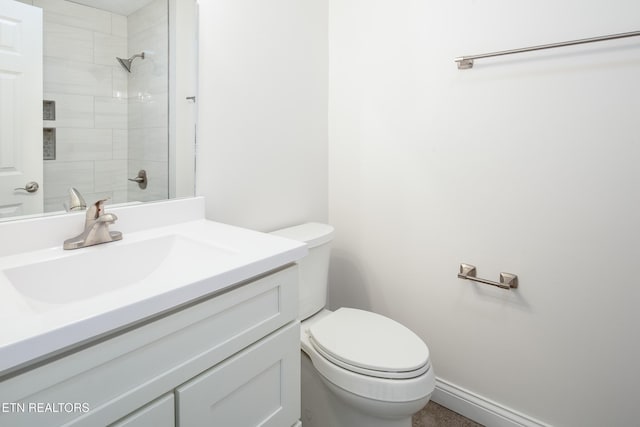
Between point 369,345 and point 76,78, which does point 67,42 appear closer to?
point 76,78

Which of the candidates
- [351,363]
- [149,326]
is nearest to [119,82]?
[149,326]

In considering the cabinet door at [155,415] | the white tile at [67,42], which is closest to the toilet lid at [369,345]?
the cabinet door at [155,415]

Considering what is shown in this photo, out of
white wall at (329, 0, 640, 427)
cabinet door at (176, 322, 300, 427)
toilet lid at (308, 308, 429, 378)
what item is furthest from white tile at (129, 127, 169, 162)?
white wall at (329, 0, 640, 427)

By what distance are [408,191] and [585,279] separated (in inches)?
28.1

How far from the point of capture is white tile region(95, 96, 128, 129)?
3.38ft

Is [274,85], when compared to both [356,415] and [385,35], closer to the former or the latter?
[385,35]

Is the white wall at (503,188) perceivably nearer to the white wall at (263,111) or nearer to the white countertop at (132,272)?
the white wall at (263,111)

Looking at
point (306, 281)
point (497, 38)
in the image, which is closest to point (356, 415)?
point (306, 281)

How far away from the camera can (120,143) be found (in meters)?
1.08

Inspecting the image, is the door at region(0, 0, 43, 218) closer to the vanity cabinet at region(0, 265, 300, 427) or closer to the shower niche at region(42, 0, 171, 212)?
the shower niche at region(42, 0, 171, 212)

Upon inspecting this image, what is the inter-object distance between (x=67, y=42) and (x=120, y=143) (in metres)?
0.28

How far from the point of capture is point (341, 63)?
1.81 m

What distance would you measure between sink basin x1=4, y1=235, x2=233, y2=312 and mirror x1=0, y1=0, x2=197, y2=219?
186mm

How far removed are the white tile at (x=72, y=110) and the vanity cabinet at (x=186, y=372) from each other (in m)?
0.64
